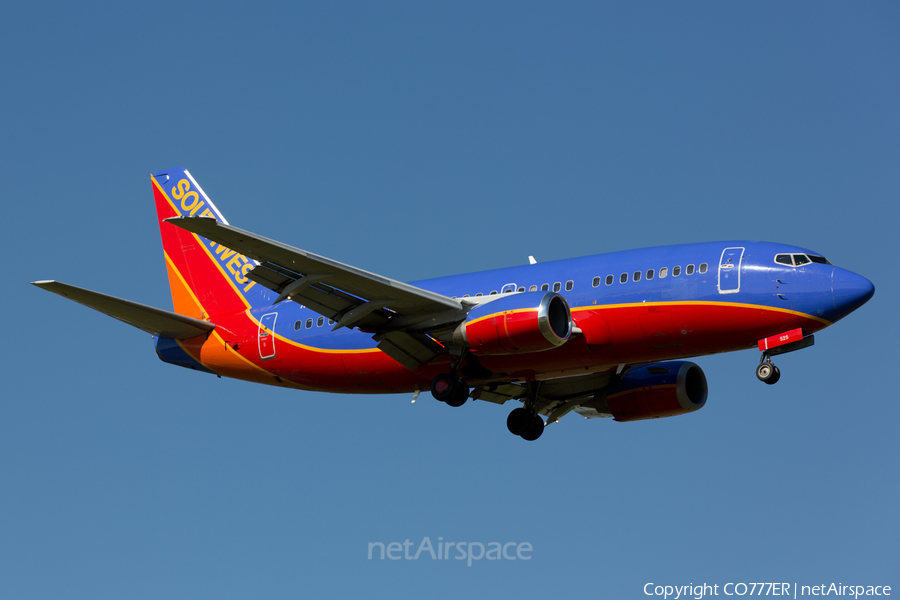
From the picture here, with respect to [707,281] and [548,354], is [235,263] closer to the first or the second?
[548,354]

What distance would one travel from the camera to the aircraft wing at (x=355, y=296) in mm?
26188

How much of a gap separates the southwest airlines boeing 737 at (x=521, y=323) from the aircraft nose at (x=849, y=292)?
0.04m

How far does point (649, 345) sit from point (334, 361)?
9.95 m

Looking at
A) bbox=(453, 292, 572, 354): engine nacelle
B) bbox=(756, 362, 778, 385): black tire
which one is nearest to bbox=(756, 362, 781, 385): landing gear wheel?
bbox=(756, 362, 778, 385): black tire

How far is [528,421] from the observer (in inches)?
1332

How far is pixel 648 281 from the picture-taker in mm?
27359

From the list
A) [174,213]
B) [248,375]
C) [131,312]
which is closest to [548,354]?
[248,375]

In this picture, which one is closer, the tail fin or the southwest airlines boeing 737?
the southwest airlines boeing 737

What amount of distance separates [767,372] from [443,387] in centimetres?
909

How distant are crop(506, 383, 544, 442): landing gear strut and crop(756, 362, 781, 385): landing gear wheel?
911 centimetres

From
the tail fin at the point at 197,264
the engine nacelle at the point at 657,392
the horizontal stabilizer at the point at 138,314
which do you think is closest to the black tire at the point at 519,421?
the engine nacelle at the point at 657,392

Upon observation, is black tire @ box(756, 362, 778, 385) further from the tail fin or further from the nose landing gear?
the tail fin

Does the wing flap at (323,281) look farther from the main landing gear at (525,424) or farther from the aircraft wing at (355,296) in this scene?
the main landing gear at (525,424)

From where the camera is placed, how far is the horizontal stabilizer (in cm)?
2811
